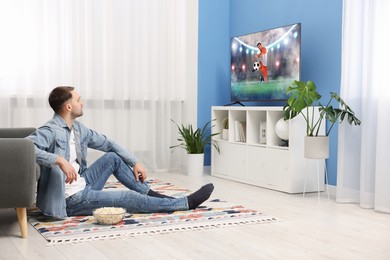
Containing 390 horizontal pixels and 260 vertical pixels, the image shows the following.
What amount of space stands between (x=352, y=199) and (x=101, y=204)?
1.86m

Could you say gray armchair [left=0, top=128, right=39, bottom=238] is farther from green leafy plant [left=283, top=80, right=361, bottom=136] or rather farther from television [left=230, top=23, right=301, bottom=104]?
television [left=230, top=23, right=301, bottom=104]

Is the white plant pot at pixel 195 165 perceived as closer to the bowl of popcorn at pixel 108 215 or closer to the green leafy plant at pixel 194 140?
the green leafy plant at pixel 194 140

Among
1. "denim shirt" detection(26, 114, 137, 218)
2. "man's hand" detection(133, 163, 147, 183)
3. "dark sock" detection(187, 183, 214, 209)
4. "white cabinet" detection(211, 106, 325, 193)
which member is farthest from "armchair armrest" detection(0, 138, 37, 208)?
"white cabinet" detection(211, 106, 325, 193)

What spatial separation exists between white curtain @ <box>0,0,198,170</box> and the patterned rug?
1914mm

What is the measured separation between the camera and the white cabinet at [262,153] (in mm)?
4387

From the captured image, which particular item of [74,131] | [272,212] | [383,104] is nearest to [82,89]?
[74,131]

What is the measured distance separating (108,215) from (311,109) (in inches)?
81.1

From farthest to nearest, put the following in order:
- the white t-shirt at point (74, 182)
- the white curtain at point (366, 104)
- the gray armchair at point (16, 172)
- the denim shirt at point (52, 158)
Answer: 1. the white curtain at point (366, 104)
2. the white t-shirt at point (74, 182)
3. the denim shirt at point (52, 158)
4. the gray armchair at point (16, 172)

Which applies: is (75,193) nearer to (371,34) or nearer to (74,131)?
(74,131)

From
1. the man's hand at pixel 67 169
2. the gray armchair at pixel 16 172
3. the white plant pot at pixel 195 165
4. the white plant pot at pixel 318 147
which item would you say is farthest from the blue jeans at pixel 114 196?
the white plant pot at pixel 195 165

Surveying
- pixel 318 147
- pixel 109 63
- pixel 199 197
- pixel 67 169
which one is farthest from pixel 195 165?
pixel 67 169

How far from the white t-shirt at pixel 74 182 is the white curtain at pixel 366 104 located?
190 cm

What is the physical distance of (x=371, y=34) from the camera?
379cm

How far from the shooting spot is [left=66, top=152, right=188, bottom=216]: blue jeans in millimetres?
3178
